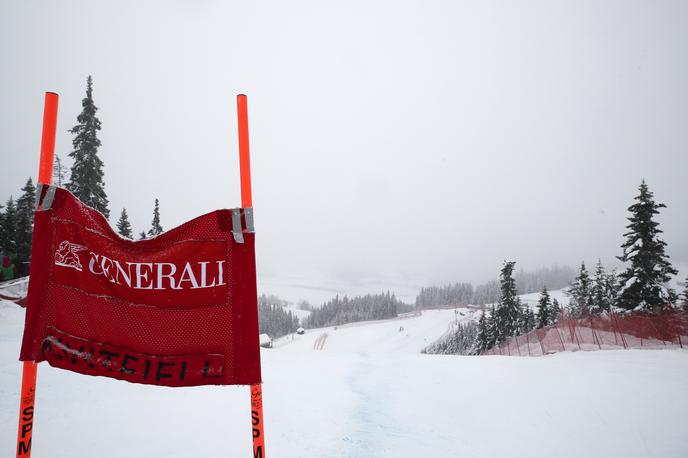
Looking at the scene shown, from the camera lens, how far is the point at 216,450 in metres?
4.00

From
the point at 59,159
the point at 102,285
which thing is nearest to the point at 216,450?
the point at 102,285

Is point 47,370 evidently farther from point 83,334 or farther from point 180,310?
point 180,310

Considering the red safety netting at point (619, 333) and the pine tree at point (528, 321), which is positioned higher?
the red safety netting at point (619, 333)

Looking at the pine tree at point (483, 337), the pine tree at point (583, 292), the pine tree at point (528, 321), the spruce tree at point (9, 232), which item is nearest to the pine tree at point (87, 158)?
the spruce tree at point (9, 232)

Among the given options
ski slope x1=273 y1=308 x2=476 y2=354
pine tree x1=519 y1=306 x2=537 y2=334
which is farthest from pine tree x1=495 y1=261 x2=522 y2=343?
ski slope x1=273 y1=308 x2=476 y2=354

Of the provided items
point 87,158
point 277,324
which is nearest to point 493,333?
point 87,158

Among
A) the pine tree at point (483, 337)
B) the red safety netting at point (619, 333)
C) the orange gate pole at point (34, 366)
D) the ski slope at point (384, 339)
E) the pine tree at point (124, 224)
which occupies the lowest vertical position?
the ski slope at point (384, 339)

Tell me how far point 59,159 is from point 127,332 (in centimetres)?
2911

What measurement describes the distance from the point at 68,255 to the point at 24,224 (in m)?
41.7

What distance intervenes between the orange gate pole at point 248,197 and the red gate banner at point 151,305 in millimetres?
164

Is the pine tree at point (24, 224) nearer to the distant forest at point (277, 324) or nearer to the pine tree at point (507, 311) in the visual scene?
the pine tree at point (507, 311)

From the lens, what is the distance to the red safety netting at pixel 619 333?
1338cm

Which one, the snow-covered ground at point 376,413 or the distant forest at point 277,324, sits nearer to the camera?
the snow-covered ground at point 376,413

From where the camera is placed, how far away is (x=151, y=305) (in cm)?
272
